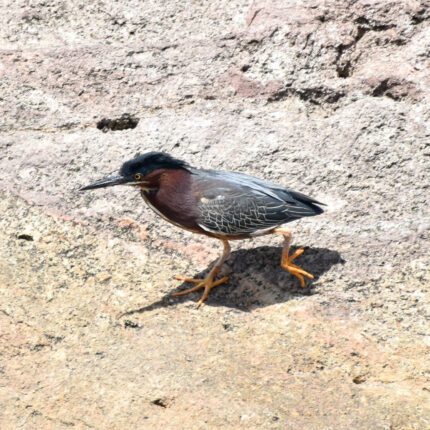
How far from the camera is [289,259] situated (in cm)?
448

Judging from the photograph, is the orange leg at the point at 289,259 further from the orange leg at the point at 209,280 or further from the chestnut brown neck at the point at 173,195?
Answer: the chestnut brown neck at the point at 173,195

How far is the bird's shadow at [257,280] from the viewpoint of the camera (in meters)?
4.29

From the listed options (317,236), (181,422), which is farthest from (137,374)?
(317,236)

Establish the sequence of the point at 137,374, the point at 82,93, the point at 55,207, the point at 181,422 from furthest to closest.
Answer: the point at 82,93, the point at 55,207, the point at 137,374, the point at 181,422

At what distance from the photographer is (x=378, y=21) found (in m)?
5.56

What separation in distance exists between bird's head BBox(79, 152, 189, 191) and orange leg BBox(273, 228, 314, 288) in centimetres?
87

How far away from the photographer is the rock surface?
3553 millimetres

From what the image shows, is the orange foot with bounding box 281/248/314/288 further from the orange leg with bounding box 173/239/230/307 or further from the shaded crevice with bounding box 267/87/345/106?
the shaded crevice with bounding box 267/87/345/106

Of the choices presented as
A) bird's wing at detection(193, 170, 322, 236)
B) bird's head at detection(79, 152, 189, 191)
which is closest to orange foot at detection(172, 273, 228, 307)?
bird's wing at detection(193, 170, 322, 236)

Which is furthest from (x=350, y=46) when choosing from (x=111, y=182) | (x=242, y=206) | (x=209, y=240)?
(x=111, y=182)

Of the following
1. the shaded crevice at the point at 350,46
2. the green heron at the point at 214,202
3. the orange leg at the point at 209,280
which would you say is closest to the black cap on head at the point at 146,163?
the green heron at the point at 214,202

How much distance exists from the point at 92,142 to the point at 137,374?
2.23m

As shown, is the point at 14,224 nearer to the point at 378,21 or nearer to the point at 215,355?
the point at 215,355

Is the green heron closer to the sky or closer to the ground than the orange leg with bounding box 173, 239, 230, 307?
closer to the sky
